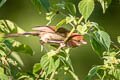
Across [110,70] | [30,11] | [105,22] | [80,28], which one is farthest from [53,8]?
[105,22]

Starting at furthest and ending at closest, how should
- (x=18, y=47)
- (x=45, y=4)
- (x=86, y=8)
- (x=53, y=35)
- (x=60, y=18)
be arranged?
(x=60, y=18), (x=53, y=35), (x=18, y=47), (x=86, y=8), (x=45, y=4)

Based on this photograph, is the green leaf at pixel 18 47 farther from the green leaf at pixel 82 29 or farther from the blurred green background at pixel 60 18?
the blurred green background at pixel 60 18

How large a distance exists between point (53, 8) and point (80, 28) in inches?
8.5

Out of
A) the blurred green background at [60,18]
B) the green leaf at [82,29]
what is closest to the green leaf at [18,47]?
the green leaf at [82,29]

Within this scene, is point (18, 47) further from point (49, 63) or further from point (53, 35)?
point (53, 35)

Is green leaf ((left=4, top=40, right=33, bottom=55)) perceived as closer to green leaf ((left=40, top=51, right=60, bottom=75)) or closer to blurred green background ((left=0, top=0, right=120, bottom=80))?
green leaf ((left=40, top=51, right=60, bottom=75))

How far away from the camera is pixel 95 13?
444 cm

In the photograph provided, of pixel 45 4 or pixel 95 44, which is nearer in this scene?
pixel 45 4

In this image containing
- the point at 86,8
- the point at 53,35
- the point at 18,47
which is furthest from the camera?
the point at 53,35

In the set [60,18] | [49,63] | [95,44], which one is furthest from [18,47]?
[60,18]

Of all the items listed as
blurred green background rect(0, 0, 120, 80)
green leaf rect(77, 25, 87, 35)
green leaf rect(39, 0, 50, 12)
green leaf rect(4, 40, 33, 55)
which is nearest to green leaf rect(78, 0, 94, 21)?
green leaf rect(77, 25, 87, 35)

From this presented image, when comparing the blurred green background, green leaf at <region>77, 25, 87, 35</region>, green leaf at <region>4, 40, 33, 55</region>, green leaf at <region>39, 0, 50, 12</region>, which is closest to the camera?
green leaf at <region>39, 0, 50, 12</region>

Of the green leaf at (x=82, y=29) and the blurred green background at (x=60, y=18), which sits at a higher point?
the green leaf at (x=82, y=29)

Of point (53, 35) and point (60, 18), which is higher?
point (53, 35)
